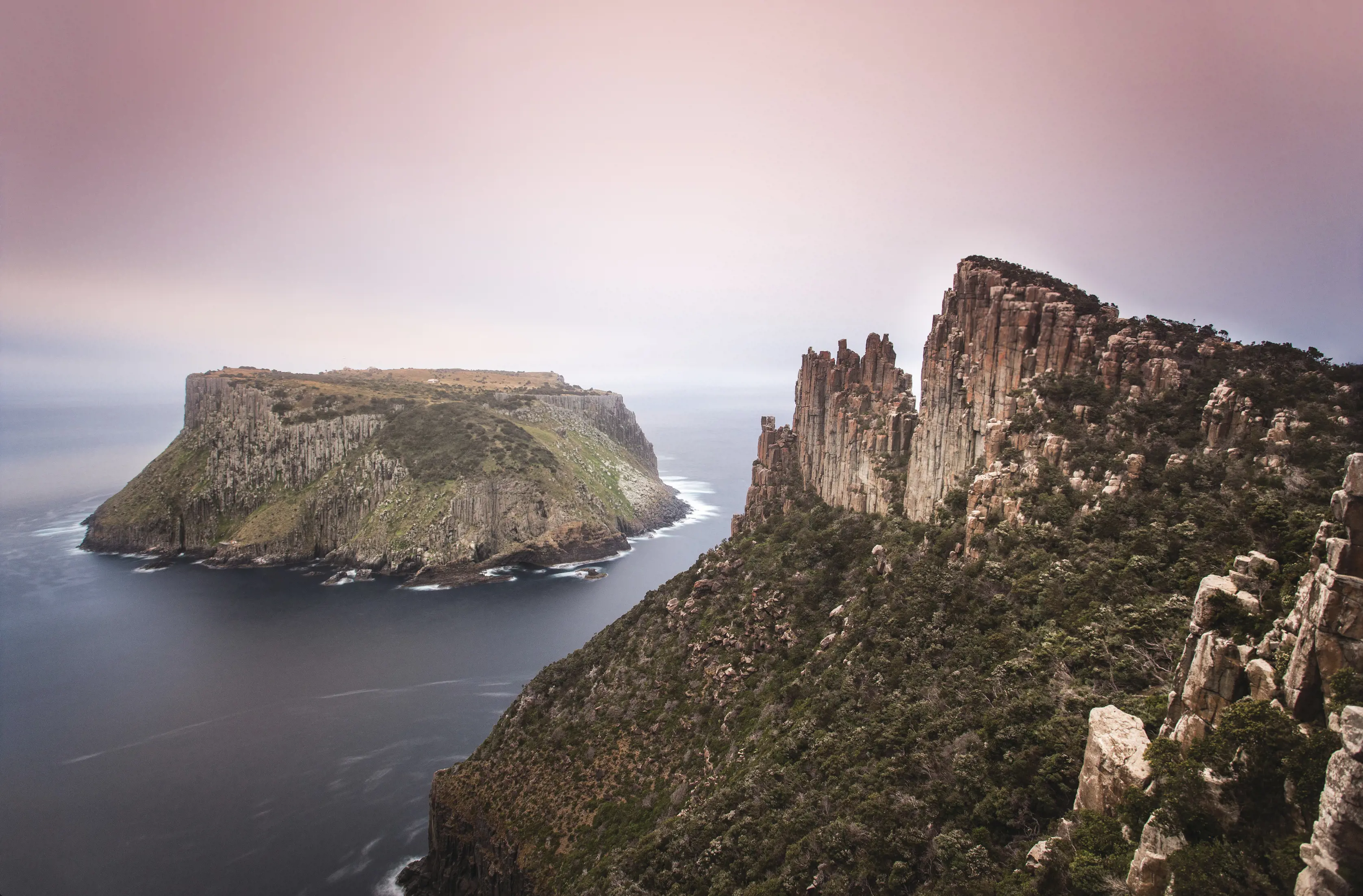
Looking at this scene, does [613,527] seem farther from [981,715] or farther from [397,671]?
[981,715]

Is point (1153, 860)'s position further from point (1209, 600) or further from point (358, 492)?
point (358, 492)

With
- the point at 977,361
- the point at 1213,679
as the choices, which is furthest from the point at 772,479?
the point at 1213,679

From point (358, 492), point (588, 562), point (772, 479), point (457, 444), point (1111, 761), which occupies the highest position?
point (772, 479)

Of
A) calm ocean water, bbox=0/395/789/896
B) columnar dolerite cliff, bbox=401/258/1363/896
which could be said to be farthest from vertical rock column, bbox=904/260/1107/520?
calm ocean water, bbox=0/395/789/896

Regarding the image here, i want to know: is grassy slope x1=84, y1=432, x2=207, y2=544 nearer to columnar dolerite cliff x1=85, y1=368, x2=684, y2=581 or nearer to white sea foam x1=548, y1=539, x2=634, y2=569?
columnar dolerite cliff x1=85, y1=368, x2=684, y2=581

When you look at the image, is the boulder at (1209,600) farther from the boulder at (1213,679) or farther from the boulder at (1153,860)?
the boulder at (1153,860)

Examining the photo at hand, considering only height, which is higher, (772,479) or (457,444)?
(772,479)

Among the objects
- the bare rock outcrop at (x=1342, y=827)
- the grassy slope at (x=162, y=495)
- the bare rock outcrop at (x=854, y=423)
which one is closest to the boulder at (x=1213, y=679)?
the bare rock outcrop at (x=1342, y=827)

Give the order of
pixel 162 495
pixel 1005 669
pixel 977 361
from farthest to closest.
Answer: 1. pixel 162 495
2. pixel 977 361
3. pixel 1005 669
